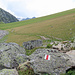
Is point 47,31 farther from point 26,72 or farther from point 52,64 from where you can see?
point 26,72

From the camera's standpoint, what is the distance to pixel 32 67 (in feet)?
33.1

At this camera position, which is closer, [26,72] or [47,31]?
[26,72]

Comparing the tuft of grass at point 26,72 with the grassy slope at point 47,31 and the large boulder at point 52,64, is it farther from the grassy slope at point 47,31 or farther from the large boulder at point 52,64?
the grassy slope at point 47,31

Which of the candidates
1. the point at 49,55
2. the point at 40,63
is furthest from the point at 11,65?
the point at 49,55

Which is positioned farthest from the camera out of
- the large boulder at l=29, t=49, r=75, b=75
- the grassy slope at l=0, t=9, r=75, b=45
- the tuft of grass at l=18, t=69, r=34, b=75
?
the grassy slope at l=0, t=9, r=75, b=45

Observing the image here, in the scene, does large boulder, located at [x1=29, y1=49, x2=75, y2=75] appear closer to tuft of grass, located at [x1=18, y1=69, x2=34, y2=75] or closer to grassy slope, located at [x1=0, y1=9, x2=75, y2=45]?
tuft of grass, located at [x1=18, y1=69, x2=34, y2=75]

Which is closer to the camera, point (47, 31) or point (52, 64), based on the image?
point (52, 64)

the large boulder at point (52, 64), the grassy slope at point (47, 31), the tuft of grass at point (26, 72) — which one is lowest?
the tuft of grass at point (26, 72)

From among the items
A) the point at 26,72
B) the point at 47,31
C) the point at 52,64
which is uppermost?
the point at 47,31

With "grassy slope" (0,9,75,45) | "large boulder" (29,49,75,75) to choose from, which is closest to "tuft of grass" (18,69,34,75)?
"large boulder" (29,49,75,75)

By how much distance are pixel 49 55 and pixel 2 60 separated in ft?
20.7

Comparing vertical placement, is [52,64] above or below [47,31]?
below

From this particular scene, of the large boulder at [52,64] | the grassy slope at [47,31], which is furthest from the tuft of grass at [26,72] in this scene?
the grassy slope at [47,31]

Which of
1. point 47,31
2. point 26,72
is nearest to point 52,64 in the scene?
point 26,72
